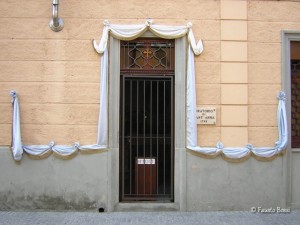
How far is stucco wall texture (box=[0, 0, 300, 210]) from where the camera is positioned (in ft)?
23.5

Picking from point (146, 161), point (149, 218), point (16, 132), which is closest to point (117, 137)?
point (146, 161)

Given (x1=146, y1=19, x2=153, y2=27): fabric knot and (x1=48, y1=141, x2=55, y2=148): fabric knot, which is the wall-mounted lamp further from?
(x1=48, y1=141, x2=55, y2=148): fabric knot

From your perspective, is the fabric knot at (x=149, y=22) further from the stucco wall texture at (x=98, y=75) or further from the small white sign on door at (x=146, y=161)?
the small white sign on door at (x=146, y=161)

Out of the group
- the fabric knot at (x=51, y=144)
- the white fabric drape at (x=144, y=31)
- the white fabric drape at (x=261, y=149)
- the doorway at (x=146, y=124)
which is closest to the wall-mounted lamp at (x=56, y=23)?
the white fabric drape at (x=144, y=31)

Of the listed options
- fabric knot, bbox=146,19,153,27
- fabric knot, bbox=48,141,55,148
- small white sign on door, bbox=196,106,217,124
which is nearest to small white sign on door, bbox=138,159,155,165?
small white sign on door, bbox=196,106,217,124

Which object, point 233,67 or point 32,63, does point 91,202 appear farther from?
point 233,67

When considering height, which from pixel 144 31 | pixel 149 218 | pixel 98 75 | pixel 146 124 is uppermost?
pixel 144 31

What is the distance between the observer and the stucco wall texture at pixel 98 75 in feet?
23.5

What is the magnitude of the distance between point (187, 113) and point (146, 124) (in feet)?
2.58

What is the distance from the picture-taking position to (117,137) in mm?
7199

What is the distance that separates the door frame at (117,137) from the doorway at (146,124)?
12cm

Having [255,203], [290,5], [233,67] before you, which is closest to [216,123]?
[233,67]

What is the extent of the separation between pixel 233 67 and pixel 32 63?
3.66 meters

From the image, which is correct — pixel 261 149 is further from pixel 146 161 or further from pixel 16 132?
pixel 16 132
